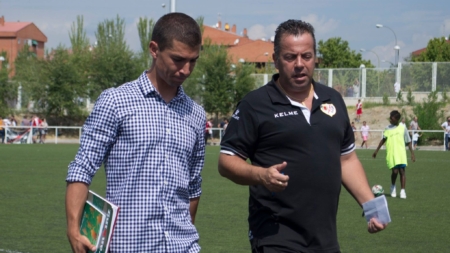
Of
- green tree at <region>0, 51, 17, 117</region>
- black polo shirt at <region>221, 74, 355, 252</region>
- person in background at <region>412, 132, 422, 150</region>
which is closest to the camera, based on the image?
black polo shirt at <region>221, 74, 355, 252</region>

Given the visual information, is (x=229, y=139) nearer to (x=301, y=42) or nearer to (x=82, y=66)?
(x=301, y=42)

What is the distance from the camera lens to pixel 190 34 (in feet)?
12.6

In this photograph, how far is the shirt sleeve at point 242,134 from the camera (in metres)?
4.30

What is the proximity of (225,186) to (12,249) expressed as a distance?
9766 mm

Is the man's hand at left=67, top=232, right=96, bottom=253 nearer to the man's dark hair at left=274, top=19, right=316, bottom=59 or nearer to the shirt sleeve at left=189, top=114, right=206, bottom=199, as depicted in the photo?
the shirt sleeve at left=189, top=114, right=206, bottom=199

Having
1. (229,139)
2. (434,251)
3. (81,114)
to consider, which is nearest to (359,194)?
(229,139)

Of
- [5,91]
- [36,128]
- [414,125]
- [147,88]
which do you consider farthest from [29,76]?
[147,88]

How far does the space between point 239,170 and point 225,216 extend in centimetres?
871

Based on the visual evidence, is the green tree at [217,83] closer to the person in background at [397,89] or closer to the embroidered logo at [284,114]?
the person in background at [397,89]

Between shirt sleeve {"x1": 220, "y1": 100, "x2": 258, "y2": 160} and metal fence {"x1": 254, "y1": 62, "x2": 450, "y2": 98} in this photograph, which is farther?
metal fence {"x1": 254, "y1": 62, "x2": 450, "y2": 98}

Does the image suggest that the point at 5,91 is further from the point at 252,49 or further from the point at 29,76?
the point at 252,49

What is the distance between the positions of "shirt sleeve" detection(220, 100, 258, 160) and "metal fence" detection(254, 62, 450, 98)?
46.8 meters

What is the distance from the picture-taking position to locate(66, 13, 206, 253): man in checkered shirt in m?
3.71

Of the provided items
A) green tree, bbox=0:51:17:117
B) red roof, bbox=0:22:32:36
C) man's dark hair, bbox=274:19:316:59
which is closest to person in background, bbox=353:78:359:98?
green tree, bbox=0:51:17:117
